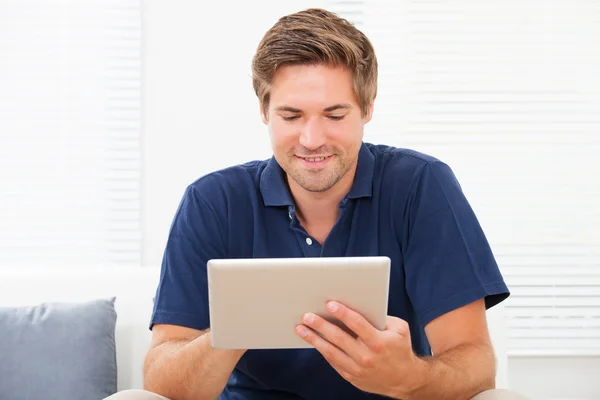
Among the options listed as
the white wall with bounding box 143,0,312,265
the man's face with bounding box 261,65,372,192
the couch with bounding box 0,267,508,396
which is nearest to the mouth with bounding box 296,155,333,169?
the man's face with bounding box 261,65,372,192

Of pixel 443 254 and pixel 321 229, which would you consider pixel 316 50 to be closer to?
pixel 321 229

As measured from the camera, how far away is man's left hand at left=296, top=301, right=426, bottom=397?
4.32ft

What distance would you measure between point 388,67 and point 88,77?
4.39 feet

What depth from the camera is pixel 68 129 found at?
3.43 meters

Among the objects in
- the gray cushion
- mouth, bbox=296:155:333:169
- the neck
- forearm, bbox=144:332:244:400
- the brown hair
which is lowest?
the gray cushion

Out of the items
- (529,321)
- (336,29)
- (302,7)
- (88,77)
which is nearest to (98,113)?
(88,77)

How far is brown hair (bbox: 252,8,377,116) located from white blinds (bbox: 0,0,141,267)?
5.63 feet

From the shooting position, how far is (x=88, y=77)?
3436 millimetres

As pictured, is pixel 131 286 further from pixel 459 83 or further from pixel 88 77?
pixel 459 83

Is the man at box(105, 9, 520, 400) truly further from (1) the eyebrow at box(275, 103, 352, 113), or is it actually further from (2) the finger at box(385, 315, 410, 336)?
(2) the finger at box(385, 315, 410, 336)

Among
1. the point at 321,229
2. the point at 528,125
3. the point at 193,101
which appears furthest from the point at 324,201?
the point at 528,125

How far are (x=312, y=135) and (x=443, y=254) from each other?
400 millimetres

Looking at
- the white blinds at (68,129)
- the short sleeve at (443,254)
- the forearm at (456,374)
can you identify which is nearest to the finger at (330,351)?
the forearm at (456,374)

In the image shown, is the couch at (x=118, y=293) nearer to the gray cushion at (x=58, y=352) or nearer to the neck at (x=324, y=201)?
the gray cushion at (x=58, y=352)
